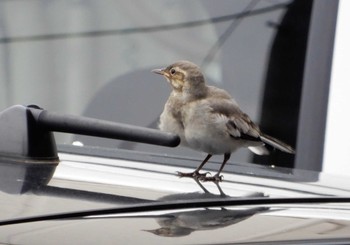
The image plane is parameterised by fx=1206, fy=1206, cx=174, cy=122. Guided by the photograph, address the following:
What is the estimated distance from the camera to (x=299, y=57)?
4.03 meters

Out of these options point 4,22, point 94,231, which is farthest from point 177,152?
point 94,231

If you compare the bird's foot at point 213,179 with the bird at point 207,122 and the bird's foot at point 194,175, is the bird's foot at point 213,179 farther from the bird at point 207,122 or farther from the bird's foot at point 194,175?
the bird at point 207,122

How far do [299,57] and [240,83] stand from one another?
218 millimetres

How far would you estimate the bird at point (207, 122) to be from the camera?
3072mm

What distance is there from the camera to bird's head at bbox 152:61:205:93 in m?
3.17

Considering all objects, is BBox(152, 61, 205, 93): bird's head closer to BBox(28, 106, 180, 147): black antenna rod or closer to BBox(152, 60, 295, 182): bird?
BBox(152, 60, 295, 182): bird

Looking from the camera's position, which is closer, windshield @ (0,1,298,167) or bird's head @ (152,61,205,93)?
bird's head @ (152,61,205,93)

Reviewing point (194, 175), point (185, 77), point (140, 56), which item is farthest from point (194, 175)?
point (140, 56)

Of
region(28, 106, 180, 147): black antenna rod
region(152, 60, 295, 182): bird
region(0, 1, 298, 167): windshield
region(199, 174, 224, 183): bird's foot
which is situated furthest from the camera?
region(0, 1, 298, 167): windshield

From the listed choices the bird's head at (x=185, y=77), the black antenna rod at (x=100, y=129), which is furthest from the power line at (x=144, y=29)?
the black antenna rod at (x=100, y=129)

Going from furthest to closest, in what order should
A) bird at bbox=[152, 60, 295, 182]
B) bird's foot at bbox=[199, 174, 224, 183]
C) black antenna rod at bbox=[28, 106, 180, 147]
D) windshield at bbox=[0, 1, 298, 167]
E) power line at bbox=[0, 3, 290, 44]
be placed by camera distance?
power line at bbox=[0, 3, 290, 44], windshield at bbox=[0, 1, 298, 167], bird at bbox=[152, 60, 295, 182], bird's foot at bbox=[199, 174, 224, 183], black antenna rod at bbox=[28, 106, 180, 147]

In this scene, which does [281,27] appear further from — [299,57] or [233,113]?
[233,113]

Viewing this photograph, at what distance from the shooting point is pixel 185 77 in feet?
10.6

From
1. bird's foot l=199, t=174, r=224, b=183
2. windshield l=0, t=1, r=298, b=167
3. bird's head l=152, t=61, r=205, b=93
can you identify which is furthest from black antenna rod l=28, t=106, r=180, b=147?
windshield l=0, t=1, r=298, b=167
